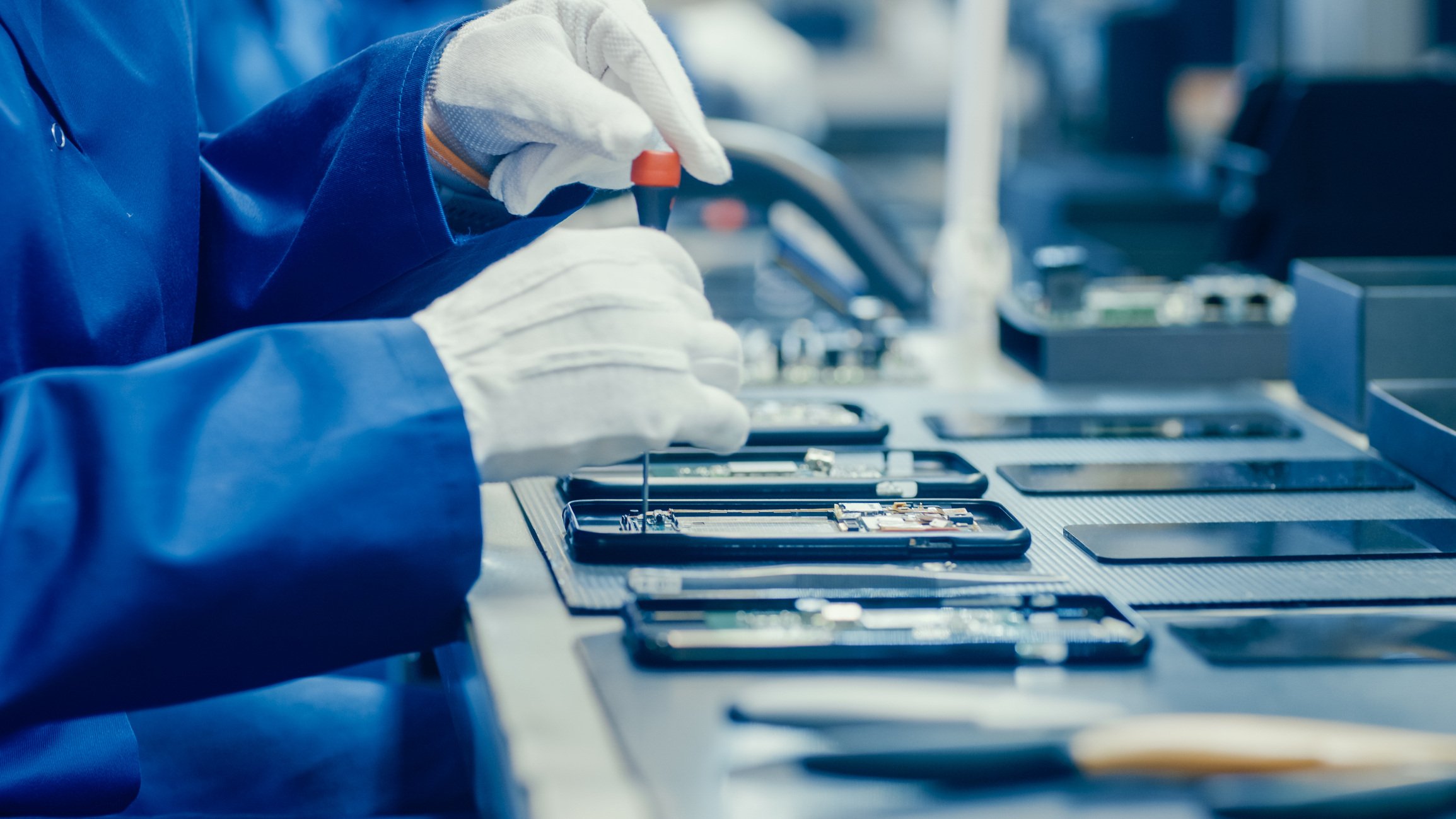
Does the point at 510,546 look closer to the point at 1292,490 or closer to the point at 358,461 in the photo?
the point at 358,461

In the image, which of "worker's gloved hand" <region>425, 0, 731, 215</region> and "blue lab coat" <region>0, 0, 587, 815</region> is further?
"worker's gloved hand" <region>425, 0, 731, 215</region>

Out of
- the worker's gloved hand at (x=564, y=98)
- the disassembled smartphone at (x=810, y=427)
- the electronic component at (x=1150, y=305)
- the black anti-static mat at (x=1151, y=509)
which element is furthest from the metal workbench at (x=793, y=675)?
the electronic component at (x=1150, y=305)

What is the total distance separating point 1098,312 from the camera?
120 cm

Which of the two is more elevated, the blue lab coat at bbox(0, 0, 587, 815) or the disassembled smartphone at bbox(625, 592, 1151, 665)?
the blue lab coat at bbox(0, 0, 587, 815)

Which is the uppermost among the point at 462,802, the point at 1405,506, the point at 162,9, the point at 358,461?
the point at 162,9

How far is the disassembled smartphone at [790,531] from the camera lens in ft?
2.25

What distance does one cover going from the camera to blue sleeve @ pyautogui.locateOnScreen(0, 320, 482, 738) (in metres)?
0.58

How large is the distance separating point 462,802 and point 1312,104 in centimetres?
146

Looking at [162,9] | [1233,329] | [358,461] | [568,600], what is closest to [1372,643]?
[568,600]

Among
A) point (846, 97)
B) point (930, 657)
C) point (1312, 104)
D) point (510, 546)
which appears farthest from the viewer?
point (846, 97)

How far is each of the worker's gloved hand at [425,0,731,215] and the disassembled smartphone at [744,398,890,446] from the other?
199mm

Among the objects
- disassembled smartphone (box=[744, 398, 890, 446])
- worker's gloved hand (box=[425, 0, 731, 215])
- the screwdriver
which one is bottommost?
disassembled smartphone (box=[744, 398, 890, 446])

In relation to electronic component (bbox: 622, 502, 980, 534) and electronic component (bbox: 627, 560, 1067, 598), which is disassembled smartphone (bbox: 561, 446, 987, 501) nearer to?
electronic component (bbox: 622, 502, 980, 534)

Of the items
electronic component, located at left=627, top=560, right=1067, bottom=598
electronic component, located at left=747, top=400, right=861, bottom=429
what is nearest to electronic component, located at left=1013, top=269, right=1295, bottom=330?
electronic component, located at left=747, top=400, right=861, bottom=429
